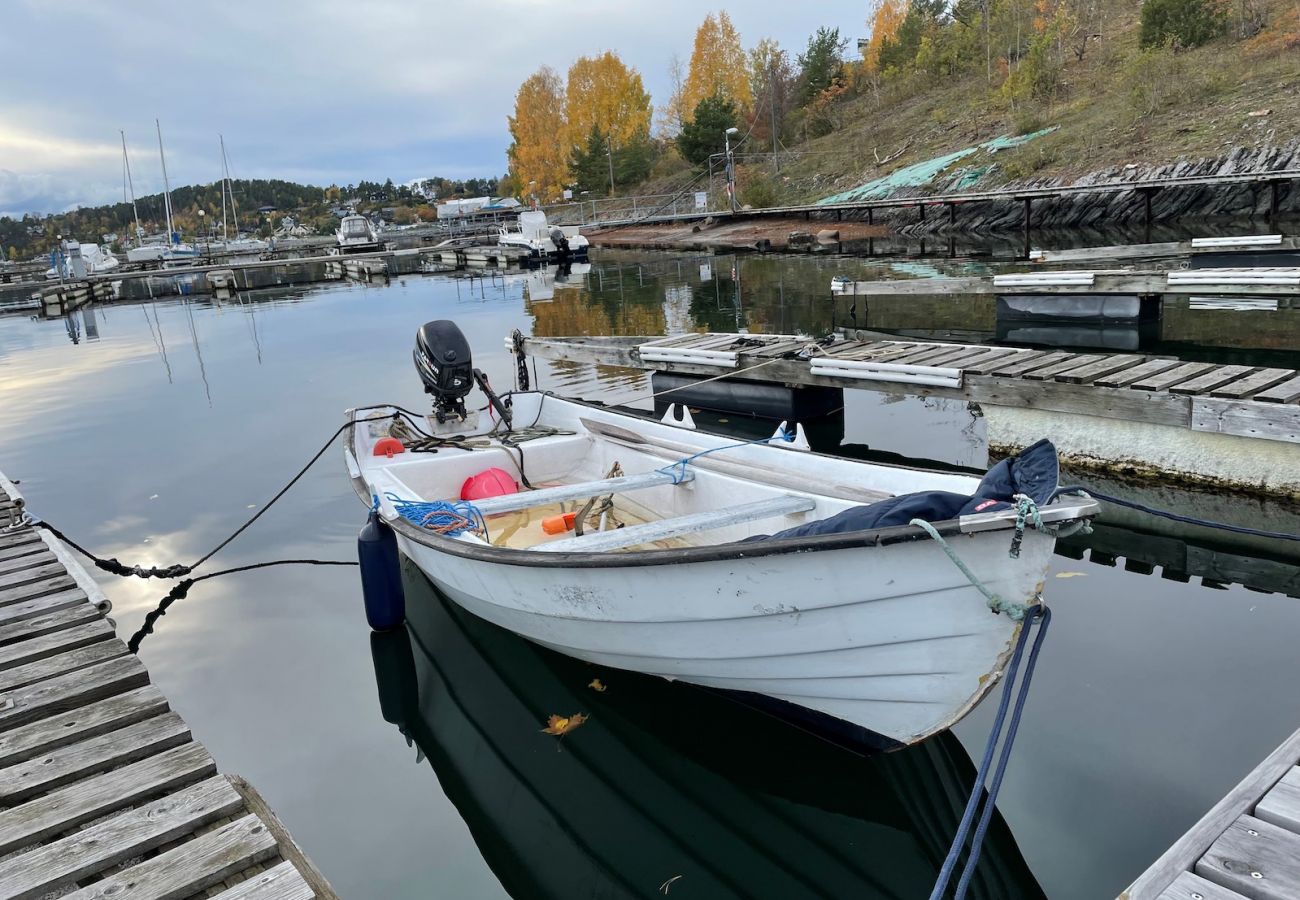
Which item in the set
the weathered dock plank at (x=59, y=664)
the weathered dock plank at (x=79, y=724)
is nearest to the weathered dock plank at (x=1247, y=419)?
the weathered dock plank at (x=79, y=724)

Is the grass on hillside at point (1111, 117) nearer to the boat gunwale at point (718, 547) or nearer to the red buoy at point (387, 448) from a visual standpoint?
the red buoy at point (387, 448)

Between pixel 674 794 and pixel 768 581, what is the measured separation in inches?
50.6

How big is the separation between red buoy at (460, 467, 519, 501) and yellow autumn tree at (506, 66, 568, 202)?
73.3 m

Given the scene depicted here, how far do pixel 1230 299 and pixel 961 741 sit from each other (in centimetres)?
1342

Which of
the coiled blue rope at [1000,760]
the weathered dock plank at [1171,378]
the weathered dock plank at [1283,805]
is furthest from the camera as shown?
the weathered dock plank at [1171,378]

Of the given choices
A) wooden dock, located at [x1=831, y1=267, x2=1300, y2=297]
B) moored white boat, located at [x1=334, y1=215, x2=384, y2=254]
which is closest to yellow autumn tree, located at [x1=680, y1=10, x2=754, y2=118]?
moored white boat, located at [x1=334, y1=215, x2=384, y2=254]

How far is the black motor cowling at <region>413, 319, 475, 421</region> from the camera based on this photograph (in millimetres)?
7574

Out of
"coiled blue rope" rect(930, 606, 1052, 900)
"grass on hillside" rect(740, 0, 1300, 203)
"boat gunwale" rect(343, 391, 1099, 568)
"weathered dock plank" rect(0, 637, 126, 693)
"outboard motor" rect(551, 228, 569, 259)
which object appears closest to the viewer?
"coiled blue rope" rect(930, 606, 1052, 900)

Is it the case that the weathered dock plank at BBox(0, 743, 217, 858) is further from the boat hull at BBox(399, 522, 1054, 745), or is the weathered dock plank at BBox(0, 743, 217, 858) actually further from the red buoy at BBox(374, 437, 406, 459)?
the red buoy at BBox(374, 437, 406, 459)

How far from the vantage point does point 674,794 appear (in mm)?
4094

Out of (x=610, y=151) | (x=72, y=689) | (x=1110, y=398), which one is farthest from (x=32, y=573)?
(x=610, y=151)

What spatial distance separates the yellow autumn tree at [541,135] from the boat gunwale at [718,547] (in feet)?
247

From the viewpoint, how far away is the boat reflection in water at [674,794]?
3.56m

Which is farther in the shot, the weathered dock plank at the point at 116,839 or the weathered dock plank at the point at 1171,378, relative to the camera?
the weathered dock plank at the point at 1171,378
